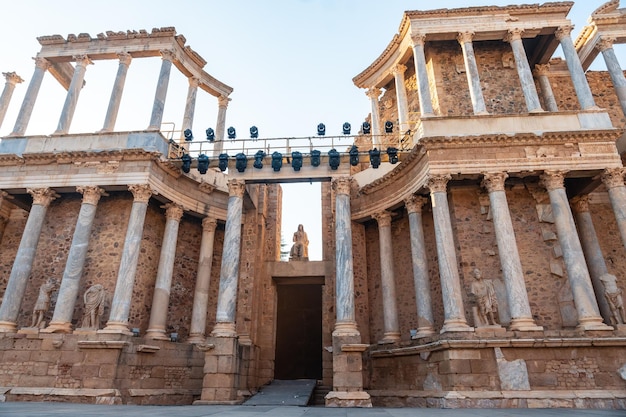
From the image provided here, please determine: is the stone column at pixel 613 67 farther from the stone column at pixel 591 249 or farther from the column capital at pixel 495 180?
the column capital at pixel 495 180

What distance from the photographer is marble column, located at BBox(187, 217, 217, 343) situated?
16.5 meters

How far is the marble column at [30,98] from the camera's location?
17.2m

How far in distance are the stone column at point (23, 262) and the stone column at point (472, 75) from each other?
17.0 metres

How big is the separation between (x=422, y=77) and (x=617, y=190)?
318 inches

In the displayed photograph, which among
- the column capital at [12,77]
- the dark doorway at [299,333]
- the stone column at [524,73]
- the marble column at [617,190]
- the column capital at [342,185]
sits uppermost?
the column capital at [12,77]

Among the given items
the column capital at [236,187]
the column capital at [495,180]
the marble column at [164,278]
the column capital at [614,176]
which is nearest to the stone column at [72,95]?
the marble column at [164,278]

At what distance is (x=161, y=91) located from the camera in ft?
57.4

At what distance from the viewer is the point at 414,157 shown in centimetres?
1512

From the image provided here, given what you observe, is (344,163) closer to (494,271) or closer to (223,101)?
(494,271)

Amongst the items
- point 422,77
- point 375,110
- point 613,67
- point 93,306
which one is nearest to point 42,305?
point 93,306

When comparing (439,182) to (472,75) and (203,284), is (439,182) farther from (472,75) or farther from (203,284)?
(203,284)

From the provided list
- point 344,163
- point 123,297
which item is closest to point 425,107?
point 344,163

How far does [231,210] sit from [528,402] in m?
11.6

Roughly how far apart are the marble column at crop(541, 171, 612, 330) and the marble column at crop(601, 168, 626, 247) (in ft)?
4.78
